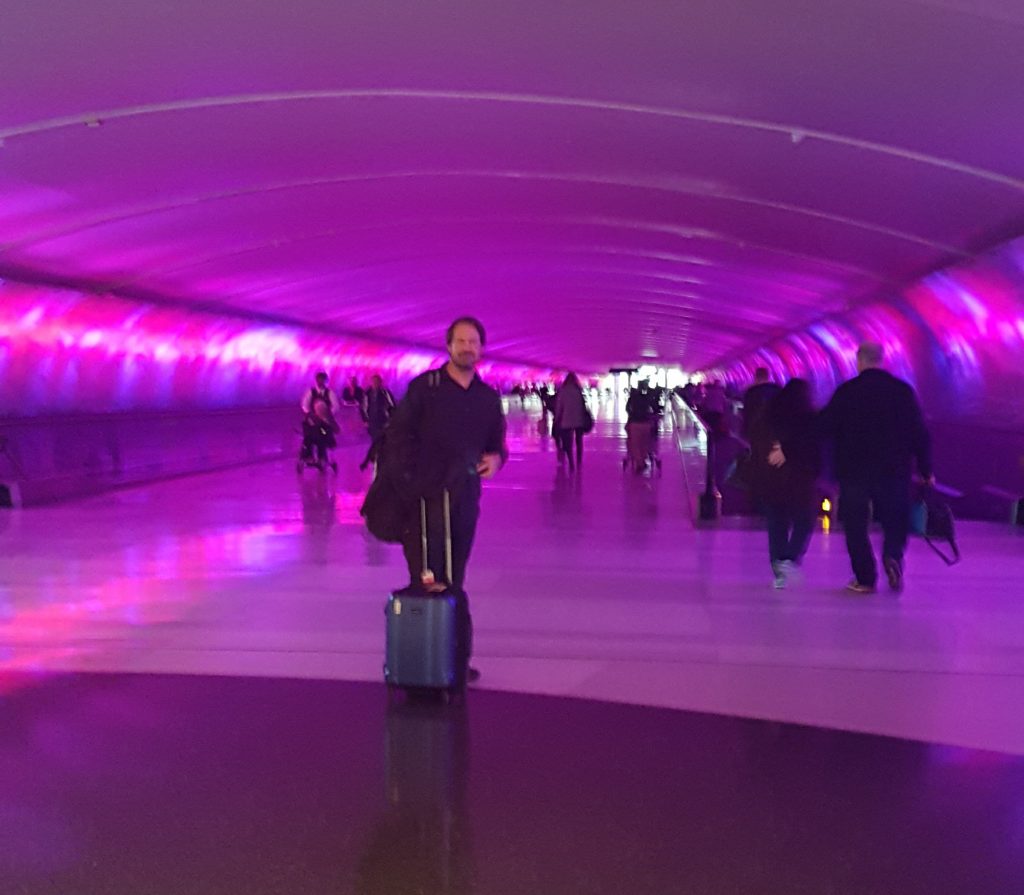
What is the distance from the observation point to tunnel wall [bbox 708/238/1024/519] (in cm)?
1460

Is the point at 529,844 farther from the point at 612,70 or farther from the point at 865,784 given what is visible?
the point at 612,70

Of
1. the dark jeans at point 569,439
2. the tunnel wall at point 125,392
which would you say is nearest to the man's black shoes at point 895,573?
the dark jeans at point 569,439

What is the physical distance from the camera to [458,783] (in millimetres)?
4129

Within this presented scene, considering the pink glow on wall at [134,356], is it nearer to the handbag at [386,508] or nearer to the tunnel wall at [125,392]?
the tunnel wall at [125,392]

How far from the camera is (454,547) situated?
526 cm

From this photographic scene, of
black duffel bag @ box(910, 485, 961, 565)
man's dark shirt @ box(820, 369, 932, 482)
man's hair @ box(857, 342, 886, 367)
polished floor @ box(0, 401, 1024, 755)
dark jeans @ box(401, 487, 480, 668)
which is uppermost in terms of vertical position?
man's hair @ box(857, 342, 886, 367)

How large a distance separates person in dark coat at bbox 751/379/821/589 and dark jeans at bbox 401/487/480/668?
10.5ft

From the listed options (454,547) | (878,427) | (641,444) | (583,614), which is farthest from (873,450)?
(641,444)

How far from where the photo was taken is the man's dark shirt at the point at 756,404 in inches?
308

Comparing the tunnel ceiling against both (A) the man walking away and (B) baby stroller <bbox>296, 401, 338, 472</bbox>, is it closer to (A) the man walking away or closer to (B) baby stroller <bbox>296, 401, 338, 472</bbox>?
(A) the man walking away

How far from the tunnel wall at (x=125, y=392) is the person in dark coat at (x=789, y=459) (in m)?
9.44

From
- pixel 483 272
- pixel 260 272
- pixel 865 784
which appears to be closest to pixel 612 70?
pixel 865 784

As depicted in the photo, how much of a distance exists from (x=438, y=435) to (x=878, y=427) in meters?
3.57

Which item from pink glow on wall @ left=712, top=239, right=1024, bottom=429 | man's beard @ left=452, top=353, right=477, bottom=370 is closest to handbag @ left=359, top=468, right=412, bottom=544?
man's beard @ left=452, top=353, right=477, bottom=370
